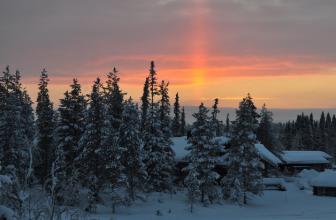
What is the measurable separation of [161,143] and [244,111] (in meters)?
10.8

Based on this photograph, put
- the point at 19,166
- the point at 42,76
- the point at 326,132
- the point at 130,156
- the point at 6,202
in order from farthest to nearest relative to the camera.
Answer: the point at 326,132 < the point at 42,76 < the point at 130,156 < the point at 19,166 < the point at 6,202

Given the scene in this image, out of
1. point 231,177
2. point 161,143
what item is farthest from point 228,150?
point 161,143

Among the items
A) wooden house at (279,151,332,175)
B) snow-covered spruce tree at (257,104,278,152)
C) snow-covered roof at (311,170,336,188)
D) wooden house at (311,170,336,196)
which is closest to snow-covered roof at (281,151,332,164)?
wooden house at (279,151,332,175)

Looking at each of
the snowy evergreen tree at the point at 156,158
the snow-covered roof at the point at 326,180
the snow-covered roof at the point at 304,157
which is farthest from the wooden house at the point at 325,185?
the snowy evergreen tree at the point at 156,158

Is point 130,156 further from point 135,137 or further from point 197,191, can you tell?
point 197,191

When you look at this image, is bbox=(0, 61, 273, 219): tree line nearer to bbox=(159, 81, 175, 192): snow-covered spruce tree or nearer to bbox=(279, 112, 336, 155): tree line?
bbox=(159, 81, 175, 192): snow-covered spruce tree

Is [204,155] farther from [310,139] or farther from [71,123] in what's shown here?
[310,139]

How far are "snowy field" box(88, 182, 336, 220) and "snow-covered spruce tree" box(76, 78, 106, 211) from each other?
3.32 meters

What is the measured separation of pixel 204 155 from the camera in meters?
54.9

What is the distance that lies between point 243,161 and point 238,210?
6152mm

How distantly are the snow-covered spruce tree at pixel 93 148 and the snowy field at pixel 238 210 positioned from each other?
131 inches

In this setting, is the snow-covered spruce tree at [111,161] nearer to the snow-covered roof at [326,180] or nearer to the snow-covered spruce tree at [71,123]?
the snow-covered spruce tree at [71,123]

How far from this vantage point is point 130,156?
52344 mm

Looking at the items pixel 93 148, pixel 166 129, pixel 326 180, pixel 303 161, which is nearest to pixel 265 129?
pixel 303 161
